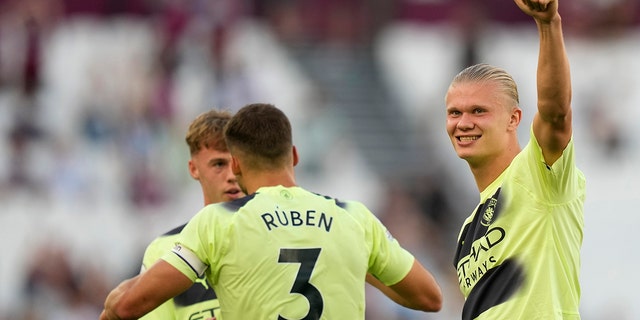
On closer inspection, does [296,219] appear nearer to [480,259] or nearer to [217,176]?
[480,259]

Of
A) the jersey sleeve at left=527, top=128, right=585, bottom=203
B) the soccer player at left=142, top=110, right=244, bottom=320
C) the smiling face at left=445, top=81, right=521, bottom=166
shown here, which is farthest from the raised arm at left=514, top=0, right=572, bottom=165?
the soccer player at left=142, top=110, right=244, bottom=320

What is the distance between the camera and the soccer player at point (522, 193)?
537 centimetres

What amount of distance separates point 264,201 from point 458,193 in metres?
11.8

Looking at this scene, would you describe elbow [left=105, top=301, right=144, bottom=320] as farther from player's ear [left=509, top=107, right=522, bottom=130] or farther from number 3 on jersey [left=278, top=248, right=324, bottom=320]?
player's ear [left=509, top=107, right=522, bottom=130]

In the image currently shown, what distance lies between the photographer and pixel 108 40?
1819cm

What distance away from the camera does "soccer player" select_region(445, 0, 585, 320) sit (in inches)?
211

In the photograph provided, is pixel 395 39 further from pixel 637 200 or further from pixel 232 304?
pixel 232 304

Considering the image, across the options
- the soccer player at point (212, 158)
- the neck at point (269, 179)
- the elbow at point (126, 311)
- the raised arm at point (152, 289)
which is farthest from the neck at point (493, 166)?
the soccer player at point (212, 158)

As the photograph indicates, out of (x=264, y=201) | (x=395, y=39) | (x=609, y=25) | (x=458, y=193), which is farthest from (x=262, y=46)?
(x=264, y=201)

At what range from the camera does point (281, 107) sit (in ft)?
58.1

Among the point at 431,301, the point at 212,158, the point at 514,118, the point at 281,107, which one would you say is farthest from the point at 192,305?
the point at 281,107

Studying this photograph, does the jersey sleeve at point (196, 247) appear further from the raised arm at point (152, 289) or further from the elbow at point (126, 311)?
the elbow at point (126, 311)

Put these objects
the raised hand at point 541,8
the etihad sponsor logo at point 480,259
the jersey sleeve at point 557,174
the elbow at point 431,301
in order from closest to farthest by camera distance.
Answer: the raised hand at point 541,8
the jersey sleeve at point 557,174
the etihad sponsor logo at point 480,259
the elbow at point 431,301

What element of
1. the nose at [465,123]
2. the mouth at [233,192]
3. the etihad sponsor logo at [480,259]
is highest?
the nose at [465,123]
